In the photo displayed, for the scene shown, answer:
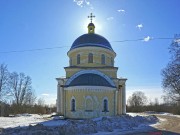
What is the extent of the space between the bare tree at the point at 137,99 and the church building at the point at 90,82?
→ 6008 cm

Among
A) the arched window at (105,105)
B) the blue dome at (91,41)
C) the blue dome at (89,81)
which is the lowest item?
the arched window at (105,105)

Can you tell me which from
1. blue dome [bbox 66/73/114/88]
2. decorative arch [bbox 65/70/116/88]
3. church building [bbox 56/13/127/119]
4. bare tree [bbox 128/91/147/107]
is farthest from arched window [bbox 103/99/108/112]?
bare tree [bbox 128/91/147/107]

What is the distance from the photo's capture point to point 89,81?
92.4 ft

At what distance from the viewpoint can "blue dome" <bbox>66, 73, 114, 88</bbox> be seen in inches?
1102

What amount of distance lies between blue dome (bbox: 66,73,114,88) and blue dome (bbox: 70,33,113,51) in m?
4.15

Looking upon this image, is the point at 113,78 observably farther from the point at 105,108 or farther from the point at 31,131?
the point at 31,131

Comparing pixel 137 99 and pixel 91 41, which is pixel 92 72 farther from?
pixel 137 99

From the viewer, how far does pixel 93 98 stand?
27828mm

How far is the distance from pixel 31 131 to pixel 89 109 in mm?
13561

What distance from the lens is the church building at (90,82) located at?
2784 cm

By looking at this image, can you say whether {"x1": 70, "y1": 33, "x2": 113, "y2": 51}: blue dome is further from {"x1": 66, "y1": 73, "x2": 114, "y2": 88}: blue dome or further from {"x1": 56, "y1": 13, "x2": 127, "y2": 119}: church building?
{"x1": 66, "y1": 73, "x2": 114, "y2": 88}: blue dome

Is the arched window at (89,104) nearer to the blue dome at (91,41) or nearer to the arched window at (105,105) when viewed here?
the arched window at (105,105)

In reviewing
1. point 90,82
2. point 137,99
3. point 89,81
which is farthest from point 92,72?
point 137,99

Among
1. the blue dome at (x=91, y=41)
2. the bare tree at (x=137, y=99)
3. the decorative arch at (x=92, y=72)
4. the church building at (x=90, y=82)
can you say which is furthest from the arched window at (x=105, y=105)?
the bare tree at (x=137, y=99)
